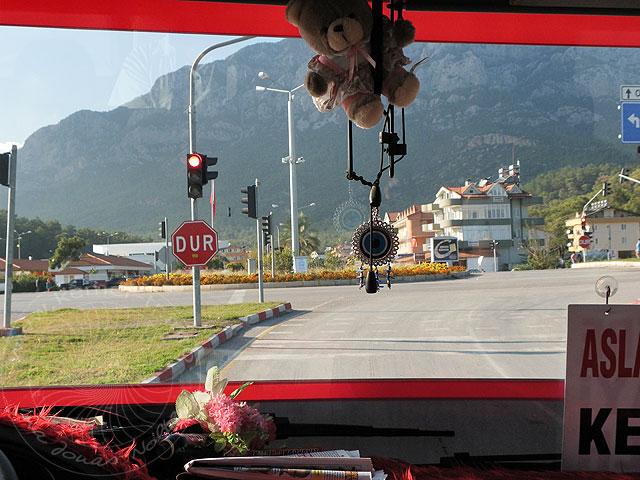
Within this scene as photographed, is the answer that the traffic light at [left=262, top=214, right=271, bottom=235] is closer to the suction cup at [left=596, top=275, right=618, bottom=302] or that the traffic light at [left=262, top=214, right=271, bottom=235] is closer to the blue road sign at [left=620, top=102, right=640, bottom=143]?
the suction cup at [left=596, top=275, right=618, bottom=302]

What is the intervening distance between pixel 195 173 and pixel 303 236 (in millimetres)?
469

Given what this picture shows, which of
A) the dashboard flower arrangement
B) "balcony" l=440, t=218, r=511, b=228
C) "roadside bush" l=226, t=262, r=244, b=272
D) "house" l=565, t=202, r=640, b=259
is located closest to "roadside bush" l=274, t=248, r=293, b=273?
"roadside bush" l=226, t=262, r=244, b=272

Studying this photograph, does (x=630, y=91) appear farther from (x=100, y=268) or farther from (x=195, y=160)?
(x=100, y=268)

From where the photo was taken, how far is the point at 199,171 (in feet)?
6.63

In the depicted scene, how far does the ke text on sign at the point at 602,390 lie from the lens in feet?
4.19

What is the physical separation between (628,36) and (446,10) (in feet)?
2.28

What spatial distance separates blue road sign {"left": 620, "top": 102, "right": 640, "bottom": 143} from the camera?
1.99 meters

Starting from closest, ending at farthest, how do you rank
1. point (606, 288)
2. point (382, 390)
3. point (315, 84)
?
point (315, 84) → point (606, 288) → point (382, 390)

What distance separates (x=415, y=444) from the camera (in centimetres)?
178

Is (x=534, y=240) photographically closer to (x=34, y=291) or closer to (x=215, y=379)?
(x=215, y=379)

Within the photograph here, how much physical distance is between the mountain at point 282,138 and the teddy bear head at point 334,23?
65cm

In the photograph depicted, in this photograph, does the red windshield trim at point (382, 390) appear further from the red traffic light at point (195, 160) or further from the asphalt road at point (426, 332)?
the red traffic light at point (195, 160)

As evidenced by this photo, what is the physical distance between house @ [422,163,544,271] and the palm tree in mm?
426

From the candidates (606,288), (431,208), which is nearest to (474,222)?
(431,208)
